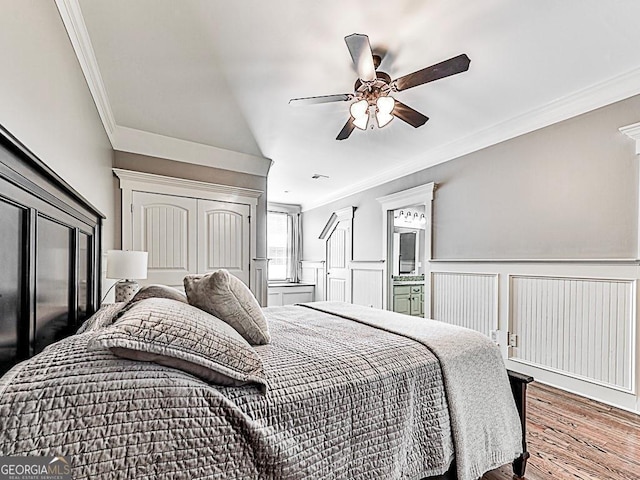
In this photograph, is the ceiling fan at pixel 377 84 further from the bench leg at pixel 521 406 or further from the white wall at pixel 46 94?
the bench leg at pixel 521 406

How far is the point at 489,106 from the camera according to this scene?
296 centimetres

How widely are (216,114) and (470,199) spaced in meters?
2.92

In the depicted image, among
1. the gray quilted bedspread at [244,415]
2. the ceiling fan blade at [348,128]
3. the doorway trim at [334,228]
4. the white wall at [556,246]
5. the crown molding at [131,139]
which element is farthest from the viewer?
the doorway trim at [334,228]

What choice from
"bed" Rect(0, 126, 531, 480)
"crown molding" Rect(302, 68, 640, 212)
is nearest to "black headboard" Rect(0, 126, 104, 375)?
"bed" Rect(0, 126, 531, 480)

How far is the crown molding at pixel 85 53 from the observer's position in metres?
1.81

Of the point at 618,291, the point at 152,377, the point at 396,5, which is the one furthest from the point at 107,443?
the point at 618,291

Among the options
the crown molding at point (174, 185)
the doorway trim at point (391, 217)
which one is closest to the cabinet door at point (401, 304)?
the doorway trim at point (391, 217)

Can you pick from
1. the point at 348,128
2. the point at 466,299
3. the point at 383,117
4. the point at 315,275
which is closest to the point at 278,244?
the point at 315,275

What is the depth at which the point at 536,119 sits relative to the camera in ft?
9.69

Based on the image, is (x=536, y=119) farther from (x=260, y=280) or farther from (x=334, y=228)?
(x=334, y=228)

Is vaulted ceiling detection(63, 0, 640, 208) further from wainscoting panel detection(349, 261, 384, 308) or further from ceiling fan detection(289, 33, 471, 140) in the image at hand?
wainscoting panel detection(349, 261, 384, 308)

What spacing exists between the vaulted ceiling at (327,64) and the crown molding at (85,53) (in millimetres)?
17

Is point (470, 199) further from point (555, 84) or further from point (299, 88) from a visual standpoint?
point (299, 88)

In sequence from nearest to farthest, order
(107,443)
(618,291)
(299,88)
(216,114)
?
(107,443) < (618,291) < (299,88) < (216,114)
